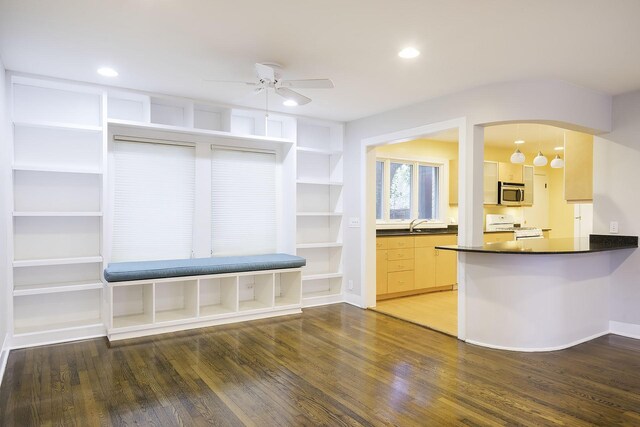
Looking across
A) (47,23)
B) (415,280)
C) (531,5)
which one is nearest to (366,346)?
(415,280)

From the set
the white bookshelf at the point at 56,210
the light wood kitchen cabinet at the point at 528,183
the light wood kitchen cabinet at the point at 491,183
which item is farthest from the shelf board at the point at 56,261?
the light wood kitchen cabinet at the point at 528,183

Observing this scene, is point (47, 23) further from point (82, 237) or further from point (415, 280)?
point (415, 280)

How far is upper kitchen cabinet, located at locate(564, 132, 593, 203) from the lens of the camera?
4.56 m

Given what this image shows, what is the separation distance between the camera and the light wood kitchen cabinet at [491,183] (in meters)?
7.12

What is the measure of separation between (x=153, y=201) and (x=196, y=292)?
1.13m

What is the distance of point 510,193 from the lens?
7.34 m

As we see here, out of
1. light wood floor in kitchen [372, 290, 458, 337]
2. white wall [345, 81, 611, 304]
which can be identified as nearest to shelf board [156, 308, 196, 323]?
light wood floor in kitchen [372, 290, 458, 337]

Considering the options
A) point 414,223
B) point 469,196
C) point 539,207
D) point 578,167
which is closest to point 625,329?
point 578,167

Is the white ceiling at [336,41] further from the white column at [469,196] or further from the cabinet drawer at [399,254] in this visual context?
the cabinet drawer at [399,254]

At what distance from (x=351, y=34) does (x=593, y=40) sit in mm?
1669

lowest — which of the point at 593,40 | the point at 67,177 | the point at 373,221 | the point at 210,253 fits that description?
the point at 210,253

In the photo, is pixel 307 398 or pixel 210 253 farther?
pixel 210 253

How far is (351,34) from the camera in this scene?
278cm

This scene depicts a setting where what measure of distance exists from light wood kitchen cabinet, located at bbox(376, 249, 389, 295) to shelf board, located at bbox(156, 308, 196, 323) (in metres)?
2.49
